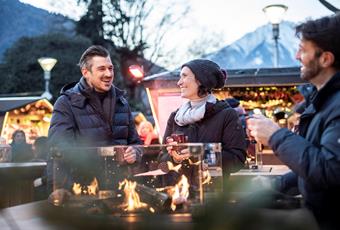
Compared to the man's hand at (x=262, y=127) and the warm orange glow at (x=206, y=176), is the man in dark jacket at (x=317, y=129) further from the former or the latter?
the warm orange glow at (x=206, y=176)

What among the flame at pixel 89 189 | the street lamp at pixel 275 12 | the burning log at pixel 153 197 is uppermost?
the street lamp at pixel 275 12

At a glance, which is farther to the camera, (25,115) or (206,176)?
(25,115)

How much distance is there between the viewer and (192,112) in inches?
122

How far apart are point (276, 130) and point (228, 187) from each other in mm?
786

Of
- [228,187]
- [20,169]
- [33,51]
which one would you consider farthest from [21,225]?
[33,51]

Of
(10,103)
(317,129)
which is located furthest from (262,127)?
(10,103)

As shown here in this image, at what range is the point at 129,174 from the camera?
2.22 meters

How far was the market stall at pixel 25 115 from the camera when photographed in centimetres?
1209

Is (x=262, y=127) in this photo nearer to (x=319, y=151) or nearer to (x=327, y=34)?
(x=319, y=151)

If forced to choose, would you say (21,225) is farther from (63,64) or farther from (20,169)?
(63,64)

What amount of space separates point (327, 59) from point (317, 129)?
28 cm

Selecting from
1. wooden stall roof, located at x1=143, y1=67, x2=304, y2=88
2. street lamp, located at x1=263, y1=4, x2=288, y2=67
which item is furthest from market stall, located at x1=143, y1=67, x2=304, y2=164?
street lamp, located at x1=263, y1=4, x2=288, y2=67

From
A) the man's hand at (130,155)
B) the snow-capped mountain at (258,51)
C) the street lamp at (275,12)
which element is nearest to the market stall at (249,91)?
the street lamp at (275,12)

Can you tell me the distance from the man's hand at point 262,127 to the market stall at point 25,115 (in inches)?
399
